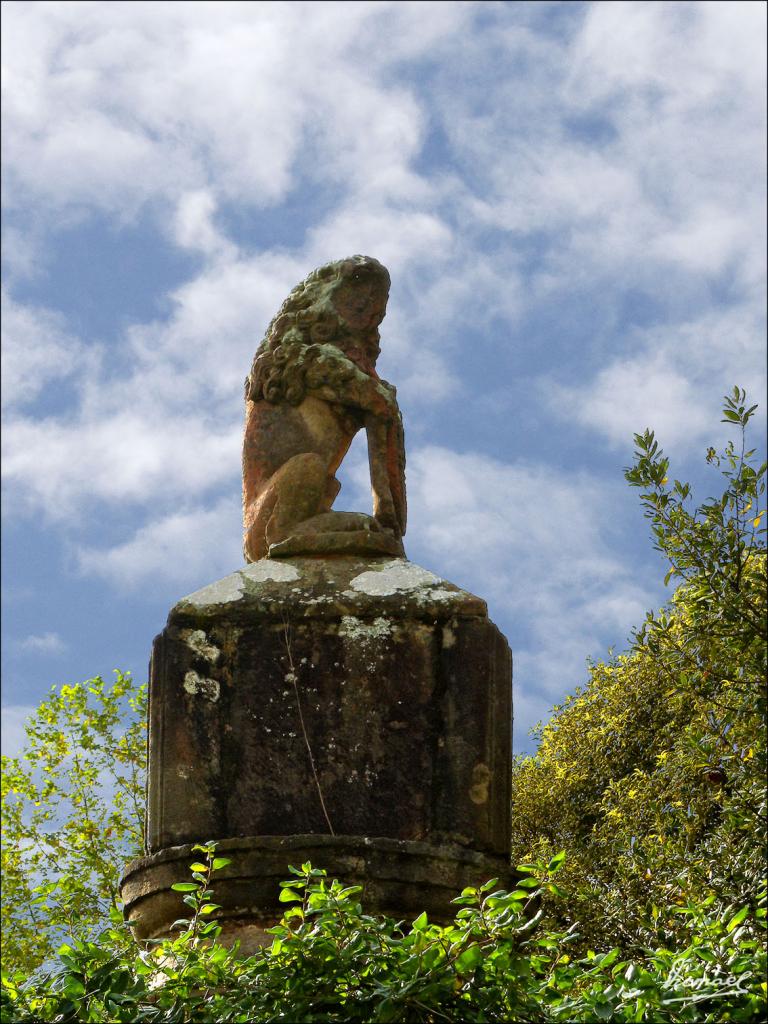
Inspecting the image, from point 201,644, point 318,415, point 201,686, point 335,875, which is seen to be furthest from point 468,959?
point 318,415

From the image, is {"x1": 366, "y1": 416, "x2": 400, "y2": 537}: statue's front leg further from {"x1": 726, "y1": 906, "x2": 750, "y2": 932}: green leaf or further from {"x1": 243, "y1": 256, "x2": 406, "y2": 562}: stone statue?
{"x1": 726, "y1": 906, "x2": 750, "y2": 932}: green leaf

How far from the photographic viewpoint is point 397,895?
7148 mm

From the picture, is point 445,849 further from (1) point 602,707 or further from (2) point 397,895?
(1) point 602,707

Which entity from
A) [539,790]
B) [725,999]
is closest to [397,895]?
[725,999]

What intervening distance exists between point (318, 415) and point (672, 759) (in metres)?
3.33

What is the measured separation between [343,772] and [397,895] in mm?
626

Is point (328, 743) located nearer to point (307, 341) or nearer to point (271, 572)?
point (271, 572)

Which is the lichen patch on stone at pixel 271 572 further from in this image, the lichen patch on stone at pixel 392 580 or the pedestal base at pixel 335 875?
the pedestal base at pixel 335 875

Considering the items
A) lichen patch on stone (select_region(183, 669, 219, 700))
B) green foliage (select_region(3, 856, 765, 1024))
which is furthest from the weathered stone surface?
green foliage (select_region(3, 856, 765, 1024))

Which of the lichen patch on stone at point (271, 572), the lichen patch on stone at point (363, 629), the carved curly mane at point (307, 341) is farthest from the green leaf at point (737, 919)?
the carved curly mane at point (307, 341)

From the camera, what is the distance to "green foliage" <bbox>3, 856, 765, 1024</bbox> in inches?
232

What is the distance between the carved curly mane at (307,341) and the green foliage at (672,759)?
2024 millimetres

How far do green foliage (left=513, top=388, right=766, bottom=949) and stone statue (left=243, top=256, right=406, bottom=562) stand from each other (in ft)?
5.49

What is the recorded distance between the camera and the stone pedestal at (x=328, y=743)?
7191 mm
